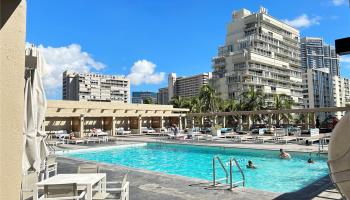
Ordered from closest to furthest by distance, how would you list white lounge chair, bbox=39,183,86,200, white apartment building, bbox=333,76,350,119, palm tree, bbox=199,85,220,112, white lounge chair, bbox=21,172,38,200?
white lounge chair, bbox=39,183,86,200 → white lounge chair, bbox=21,172,38,200 → palm tree, bbox=199,85,220,112 → white apartment building, bbox=333,76,350,119

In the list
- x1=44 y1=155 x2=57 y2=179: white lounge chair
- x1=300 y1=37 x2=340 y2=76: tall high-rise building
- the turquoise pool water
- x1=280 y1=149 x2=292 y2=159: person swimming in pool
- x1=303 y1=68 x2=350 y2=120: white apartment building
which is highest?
x1=300 y1=37 x2=340 y2=76: tall high-rise building

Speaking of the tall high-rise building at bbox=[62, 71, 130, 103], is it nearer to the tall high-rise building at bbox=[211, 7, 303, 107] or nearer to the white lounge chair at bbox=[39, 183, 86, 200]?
the tall high-rise building at bbox=[211, 7, 303, 107]

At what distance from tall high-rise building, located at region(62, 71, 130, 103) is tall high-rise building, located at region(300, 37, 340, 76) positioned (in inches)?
4240

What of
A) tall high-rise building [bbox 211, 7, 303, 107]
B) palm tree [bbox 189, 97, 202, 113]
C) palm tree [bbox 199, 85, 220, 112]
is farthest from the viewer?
tall high-rise building [bbox 211, 7, 303, 107]

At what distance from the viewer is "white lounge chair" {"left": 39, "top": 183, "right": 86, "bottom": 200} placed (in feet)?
15.7

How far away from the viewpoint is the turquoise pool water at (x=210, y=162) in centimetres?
1122

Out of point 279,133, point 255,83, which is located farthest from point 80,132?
point 255,83

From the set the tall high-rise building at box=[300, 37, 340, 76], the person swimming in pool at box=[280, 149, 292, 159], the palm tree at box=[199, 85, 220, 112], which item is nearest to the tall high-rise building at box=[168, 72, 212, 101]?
the tall high-rise building at box=[300, 37, 340, 76]

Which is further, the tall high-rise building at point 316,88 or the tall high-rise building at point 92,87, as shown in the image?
the tall high-rise building at point 92,87

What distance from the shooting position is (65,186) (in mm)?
4832

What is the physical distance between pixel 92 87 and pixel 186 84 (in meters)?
43.9

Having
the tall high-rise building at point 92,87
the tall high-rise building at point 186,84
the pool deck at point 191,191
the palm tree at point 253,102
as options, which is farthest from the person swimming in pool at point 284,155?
the tall high-rise building at point 92,87

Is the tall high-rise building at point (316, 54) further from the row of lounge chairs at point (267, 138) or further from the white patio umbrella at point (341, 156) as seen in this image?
the white patio umbrella at point (341, 156)

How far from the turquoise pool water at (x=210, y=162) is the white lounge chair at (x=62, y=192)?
21.1ft
